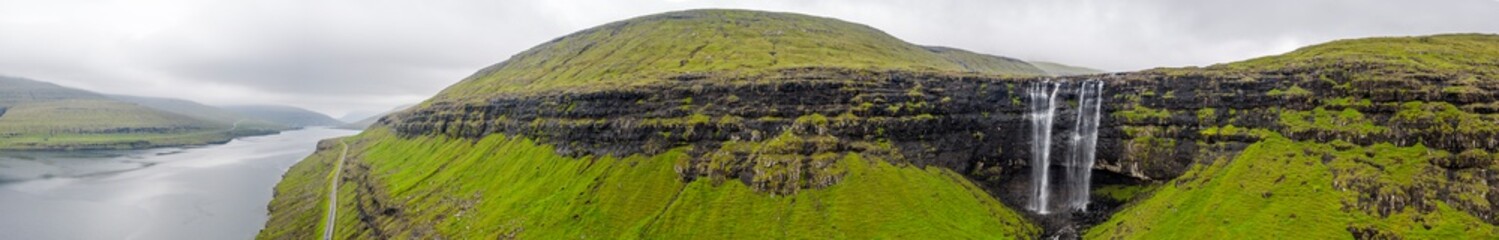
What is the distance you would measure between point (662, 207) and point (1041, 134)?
64.4 metres

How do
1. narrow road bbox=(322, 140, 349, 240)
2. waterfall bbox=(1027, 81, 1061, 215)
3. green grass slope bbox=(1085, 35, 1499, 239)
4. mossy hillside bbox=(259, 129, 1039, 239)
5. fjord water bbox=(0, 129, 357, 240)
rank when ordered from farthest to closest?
1. fjord water bbox=(0, 129, 357, 240)
2. narrow road bbox=(322, 140, 349, 240)
3. waterfall bbox=(1027, 81, 1061, 215)
4. mossy hillside bbox=(259, 129, 1039, 239)
5. green grass slope bbox=(1085, 35, 1499, 239)

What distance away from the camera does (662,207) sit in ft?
329

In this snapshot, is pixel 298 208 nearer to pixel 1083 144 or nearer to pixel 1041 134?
pixel 1041 134

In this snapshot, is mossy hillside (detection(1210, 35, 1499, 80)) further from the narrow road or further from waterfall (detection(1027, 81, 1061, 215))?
the narrow road

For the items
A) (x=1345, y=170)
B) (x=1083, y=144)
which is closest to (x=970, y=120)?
(x=1083, y=144)

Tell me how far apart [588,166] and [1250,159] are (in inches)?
3911

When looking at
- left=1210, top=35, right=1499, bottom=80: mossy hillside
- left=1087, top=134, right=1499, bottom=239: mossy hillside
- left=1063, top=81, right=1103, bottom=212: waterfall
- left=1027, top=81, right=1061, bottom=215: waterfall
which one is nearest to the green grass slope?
left=1087, top=134, right=1499, bottom=239: mossy hillside

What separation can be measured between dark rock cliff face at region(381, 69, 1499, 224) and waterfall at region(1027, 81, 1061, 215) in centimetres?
139

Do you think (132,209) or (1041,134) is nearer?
(1041,134)

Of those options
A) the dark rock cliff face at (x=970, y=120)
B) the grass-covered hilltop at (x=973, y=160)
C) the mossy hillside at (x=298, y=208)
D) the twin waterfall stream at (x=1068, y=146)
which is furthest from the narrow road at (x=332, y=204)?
the twin waterfall stream at (x=1068, y=146)

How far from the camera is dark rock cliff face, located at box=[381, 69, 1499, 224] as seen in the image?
278ft

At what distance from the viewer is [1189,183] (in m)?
89.8

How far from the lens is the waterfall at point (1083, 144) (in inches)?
4190

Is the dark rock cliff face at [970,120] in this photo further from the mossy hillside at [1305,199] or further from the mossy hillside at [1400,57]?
the mossy hillside at [1400,57]
